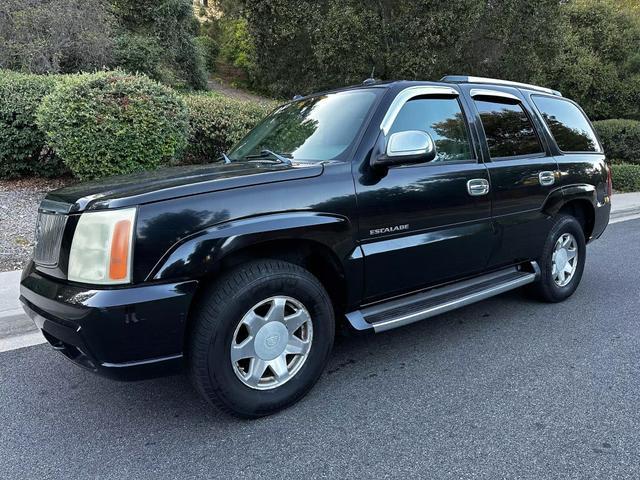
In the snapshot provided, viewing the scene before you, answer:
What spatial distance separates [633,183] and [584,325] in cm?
1097

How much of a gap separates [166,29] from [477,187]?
54.9 feet

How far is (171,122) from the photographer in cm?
714

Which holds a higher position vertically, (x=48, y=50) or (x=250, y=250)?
(x=48, y=50)

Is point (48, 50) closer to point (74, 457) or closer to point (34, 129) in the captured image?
point (34, 129)

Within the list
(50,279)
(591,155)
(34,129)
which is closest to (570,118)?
(591,155)

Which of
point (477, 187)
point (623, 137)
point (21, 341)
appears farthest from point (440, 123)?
point (623, 137)

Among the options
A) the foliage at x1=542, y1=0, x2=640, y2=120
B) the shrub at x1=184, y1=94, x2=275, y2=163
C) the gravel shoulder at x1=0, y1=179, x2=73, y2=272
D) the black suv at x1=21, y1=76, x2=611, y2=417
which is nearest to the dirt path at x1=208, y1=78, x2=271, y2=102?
the foliage at x1=542, y1=0, x2=640, y2=120

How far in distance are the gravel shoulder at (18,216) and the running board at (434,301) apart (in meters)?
4.22

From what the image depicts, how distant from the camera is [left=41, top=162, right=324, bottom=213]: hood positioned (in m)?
2.49

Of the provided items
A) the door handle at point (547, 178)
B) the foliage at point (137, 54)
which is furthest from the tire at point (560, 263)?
the foliage at point (137, 54)

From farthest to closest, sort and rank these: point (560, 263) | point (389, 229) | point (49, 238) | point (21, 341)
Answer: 1. point (560, 263)
2. point (21, 341)
3. point (389, 229)
4. point (49, 238)

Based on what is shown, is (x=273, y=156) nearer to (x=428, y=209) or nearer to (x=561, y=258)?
(x=428, y=209)

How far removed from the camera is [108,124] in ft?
22.0

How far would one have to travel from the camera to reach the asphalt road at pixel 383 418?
95.5 inches
